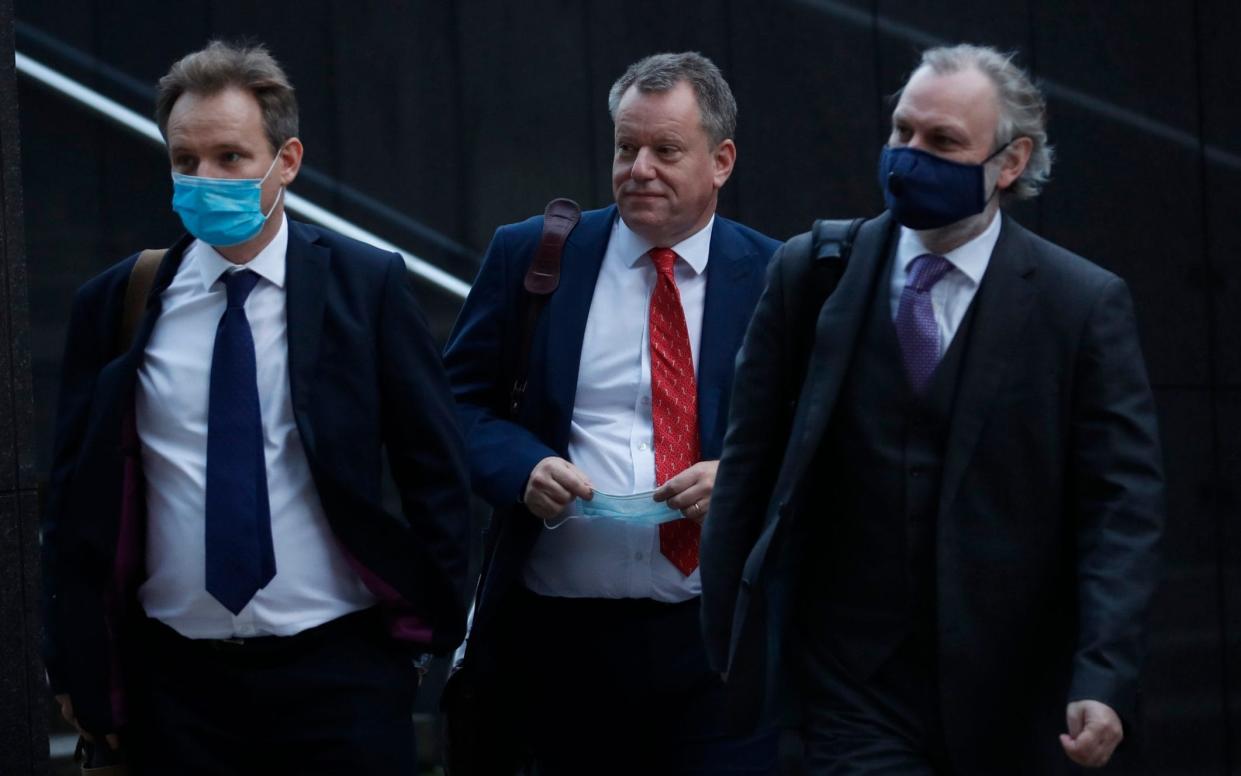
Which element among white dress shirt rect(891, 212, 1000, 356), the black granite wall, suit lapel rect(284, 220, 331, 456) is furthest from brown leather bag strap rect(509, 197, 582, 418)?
the black granite wall

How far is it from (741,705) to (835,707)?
0.56 feet

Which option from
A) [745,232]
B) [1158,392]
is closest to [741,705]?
[745,232]

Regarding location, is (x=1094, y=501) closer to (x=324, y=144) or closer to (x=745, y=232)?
(x=745, y=232)

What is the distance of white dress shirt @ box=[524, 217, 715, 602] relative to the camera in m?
4.37

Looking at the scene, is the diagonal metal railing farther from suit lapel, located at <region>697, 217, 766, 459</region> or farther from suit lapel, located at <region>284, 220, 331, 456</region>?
suit lapel, located at <region>284, 220, 331, 456</region>

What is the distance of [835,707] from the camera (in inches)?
145

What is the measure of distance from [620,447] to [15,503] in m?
1.35

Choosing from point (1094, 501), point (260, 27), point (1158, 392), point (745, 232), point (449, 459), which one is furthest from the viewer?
point (1158, 392)

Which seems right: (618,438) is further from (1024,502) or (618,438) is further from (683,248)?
(1024,502)

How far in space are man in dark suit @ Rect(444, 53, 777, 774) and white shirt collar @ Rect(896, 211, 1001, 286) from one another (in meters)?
0.71

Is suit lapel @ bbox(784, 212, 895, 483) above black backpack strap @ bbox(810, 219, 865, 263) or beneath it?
beneath

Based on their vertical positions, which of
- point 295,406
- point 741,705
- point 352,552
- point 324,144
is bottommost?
point 741,705

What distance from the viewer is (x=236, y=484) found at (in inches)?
146

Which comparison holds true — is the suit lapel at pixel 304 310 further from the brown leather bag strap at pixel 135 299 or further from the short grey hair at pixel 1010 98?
the short grey hair at pixel 1010 98
